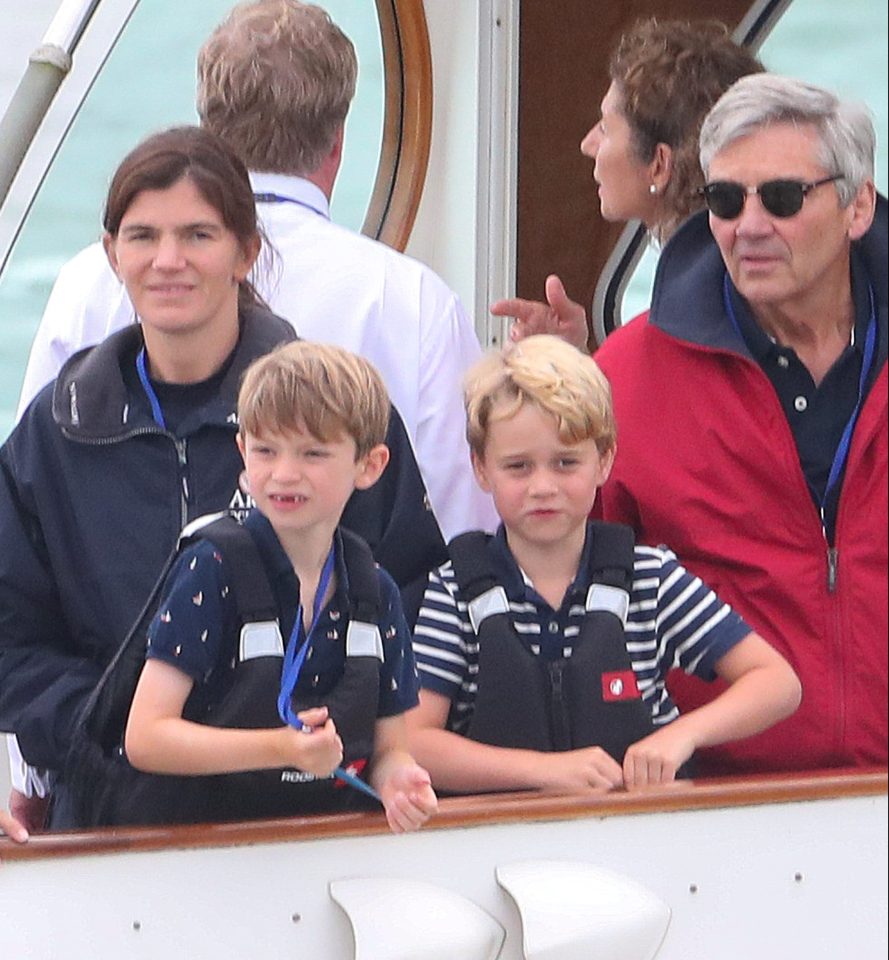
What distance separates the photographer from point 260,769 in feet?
7.29

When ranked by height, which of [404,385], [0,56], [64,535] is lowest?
[64,535]

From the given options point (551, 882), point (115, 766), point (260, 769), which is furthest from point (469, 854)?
point (115, 766)

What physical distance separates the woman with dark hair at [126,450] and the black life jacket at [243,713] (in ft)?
0.25

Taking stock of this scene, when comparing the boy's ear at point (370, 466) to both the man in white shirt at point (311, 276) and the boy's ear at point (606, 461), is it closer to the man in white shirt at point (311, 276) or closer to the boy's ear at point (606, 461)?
the boy's ear at point (606, 461)

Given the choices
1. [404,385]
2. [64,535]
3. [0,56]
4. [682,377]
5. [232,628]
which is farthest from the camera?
[0,56]

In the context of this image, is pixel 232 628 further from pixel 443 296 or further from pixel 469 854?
pixel 443 296

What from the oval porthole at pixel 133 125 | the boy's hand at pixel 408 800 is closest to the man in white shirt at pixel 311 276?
the oval porthole at pixel 133 125

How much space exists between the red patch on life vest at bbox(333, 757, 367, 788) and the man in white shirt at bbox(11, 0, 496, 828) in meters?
0.55

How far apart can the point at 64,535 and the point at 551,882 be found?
24.5 inches

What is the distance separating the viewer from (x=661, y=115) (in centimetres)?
283

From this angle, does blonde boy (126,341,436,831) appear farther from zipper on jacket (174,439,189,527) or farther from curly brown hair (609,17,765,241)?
curly brown hair (609,17,765,241)

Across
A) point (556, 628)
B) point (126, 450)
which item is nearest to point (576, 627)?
point (556, 628)

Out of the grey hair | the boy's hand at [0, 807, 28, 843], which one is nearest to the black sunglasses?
the grey hair

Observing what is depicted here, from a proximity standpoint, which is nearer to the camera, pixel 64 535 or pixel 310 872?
pixel 310 872
